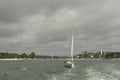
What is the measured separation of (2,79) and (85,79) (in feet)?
67.3

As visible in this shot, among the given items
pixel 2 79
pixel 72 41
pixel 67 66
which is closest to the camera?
pixel 2 79

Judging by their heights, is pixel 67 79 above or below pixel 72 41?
below

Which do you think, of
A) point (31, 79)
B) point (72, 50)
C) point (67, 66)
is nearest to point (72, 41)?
point (72, 50)

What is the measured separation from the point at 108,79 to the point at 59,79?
11.4m

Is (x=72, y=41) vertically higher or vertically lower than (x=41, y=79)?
higher

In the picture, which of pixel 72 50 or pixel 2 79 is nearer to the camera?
pixel 2 79

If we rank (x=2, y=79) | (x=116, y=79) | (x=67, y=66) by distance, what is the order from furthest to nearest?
1. (x=67, y=66)
2. (x=2, y=79)
3. (x=116, y=79)

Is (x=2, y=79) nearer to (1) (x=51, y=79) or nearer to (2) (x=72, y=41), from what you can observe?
(1) (x=51, y=79)

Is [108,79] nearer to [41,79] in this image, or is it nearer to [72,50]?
[41,79]

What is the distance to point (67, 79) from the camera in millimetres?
65312

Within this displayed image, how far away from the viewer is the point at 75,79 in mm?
66062

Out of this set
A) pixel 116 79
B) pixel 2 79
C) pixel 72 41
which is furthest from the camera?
pixel 72 41

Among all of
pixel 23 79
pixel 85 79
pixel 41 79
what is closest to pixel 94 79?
Result: pixel 85 79

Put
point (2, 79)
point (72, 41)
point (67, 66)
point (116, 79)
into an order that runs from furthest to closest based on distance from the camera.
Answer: point (72, 41), point (67, 66), point (2, 79), point (116, 79)
